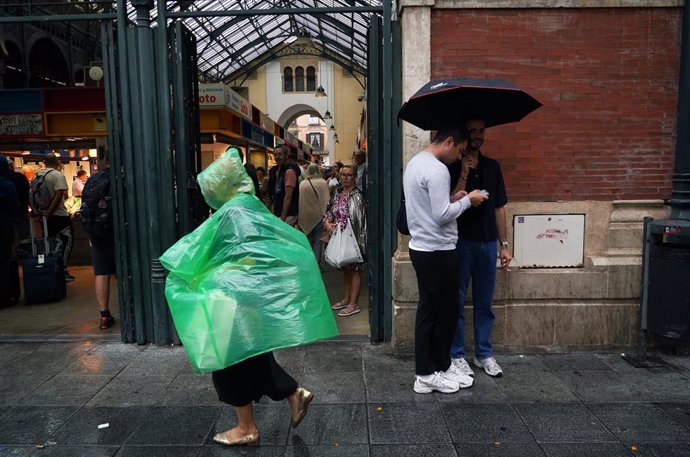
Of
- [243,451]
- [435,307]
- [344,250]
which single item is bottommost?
[243,451]

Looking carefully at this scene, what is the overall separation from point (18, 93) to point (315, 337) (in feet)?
28.9

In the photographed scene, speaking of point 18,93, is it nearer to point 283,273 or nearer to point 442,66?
point 442,66

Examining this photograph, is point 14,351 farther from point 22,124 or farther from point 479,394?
point 22,124

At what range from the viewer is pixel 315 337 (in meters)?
2.90

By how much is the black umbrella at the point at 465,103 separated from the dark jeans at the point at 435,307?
1.05 meters

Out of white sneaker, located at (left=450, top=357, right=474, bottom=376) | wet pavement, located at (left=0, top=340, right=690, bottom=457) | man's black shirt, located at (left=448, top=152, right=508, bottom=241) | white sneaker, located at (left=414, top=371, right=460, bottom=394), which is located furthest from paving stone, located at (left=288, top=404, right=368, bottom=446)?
man's black shirt, located at (left=448, top=152, right=508, bottom=241)

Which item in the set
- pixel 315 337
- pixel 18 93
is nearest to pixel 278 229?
pixel 315 337

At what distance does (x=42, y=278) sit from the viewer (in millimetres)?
6492

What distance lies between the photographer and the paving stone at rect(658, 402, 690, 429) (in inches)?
136

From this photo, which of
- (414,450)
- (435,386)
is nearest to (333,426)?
(414,450)

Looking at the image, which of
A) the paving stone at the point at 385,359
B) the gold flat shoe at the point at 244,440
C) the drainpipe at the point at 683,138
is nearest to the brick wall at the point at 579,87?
the drainpipe at the point at 683,138

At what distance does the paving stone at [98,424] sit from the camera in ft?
10.7

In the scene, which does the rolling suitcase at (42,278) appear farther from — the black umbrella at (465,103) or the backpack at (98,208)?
the black umbrella at (465,103)

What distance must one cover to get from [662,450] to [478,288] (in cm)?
159
